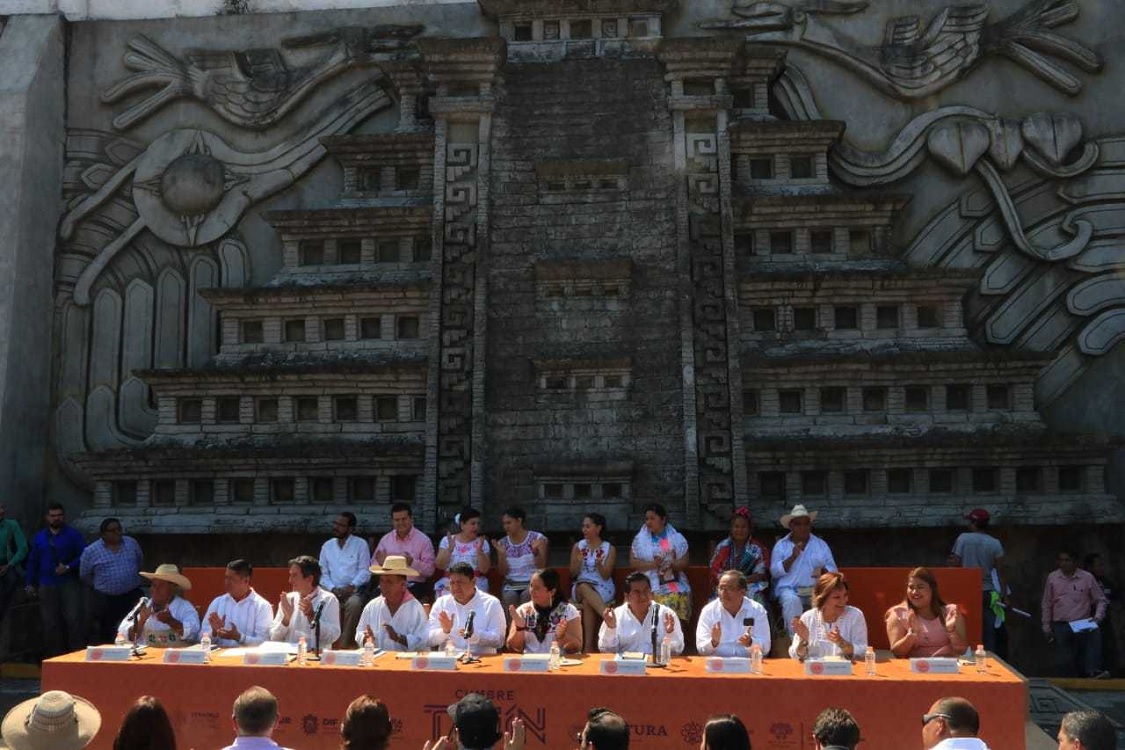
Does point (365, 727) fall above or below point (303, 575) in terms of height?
below

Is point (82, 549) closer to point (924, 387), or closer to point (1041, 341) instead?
point (924, 387)

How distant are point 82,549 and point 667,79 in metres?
9.87

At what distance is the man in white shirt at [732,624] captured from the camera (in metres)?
9.00

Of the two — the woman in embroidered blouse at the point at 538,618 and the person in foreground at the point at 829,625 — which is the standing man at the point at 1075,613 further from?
the woman in embroidered blouse at the point at 538,618

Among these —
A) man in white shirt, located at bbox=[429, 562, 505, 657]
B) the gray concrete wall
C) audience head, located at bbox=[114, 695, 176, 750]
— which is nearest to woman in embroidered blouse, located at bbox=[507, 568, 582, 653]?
man in white shirt, located at bbox=[429, 562, 505, 657]

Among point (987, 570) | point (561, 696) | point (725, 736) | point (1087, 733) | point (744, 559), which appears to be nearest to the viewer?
point (1087, 733)

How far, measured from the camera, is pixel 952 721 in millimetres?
5883

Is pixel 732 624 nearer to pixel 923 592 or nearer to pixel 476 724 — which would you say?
pixel 923 592

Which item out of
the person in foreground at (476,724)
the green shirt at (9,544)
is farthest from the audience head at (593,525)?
the green shirt at (9,544)

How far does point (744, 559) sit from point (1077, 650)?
14.8 ft

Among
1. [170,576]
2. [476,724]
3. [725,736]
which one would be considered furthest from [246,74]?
[725,736]

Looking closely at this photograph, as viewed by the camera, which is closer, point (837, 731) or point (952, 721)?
point (837, 731)

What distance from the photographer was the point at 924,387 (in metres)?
14.5

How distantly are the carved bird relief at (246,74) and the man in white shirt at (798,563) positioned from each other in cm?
980
